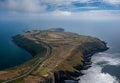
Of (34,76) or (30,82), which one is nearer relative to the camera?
(30,82)

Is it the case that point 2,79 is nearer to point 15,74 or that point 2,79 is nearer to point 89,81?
point 15,74

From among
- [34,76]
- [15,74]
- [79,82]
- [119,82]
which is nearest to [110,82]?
[119,82]

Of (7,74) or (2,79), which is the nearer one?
(2,79)

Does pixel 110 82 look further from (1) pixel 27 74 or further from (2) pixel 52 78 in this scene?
(1) pixel 27 74

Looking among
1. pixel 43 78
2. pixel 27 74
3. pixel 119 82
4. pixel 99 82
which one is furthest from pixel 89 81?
pixel 27 74

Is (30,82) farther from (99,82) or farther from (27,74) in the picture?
(99,82)

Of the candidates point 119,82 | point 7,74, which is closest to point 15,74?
point 7,74

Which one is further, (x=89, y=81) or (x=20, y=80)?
(x=89, y=81)
